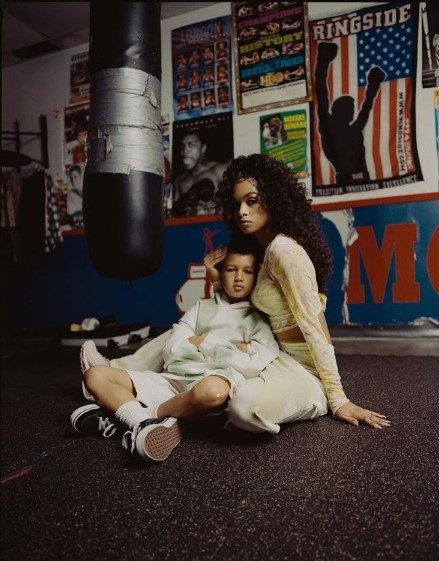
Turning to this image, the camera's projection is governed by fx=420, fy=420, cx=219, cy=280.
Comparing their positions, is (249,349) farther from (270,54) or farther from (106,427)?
(270,54)

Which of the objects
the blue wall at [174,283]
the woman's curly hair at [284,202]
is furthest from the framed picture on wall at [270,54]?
the woman's curly hair at [284,202]

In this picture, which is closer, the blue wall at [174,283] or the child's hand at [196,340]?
the child's hand at [196,340]

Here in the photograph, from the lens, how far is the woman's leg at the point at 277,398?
3.05 ft

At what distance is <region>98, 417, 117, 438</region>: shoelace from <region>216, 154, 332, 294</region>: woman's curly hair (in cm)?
68

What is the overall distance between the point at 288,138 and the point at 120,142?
5.84 ft

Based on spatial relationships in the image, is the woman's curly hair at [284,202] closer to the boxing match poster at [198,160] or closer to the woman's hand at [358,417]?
the woman's hand at [358,417]

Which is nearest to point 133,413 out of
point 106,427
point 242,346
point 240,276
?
point 106,427

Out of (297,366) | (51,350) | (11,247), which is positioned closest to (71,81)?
(11,247)

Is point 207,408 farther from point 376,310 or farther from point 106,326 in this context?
point 106,326

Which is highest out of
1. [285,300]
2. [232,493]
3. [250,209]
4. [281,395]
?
[250,209]

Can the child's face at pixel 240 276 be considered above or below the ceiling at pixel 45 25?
below

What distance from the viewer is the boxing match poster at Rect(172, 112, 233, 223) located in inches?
102

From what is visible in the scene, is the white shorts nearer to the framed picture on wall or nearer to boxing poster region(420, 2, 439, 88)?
the framed picture on wall

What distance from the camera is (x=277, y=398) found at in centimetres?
97
